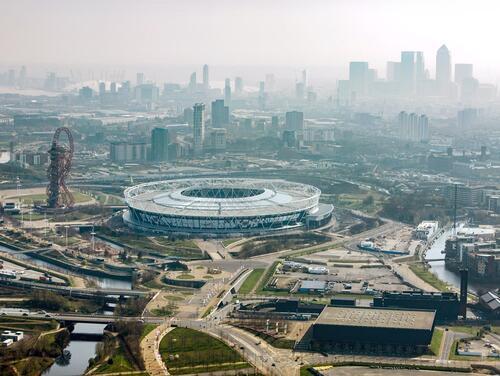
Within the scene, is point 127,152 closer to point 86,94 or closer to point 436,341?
point 436,341

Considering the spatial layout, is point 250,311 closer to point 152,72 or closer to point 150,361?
point 150,361

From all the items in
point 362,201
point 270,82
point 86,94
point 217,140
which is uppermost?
point 270,82

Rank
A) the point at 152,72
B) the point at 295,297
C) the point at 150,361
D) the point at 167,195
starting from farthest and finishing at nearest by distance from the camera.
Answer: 1. the point at 152,72
2. the point at 167,195
3. the point at 295,297
4. the point at 150,361

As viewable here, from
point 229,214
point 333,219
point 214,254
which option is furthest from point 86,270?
point 333,219

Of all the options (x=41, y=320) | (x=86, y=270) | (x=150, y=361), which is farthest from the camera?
(x=86, y=270)

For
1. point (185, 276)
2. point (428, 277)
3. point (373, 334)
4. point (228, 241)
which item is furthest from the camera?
point (228, 241)

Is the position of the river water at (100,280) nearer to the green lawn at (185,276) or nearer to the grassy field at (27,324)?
the green lawn at (185,276)

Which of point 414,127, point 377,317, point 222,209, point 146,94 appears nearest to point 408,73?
point 146,94
